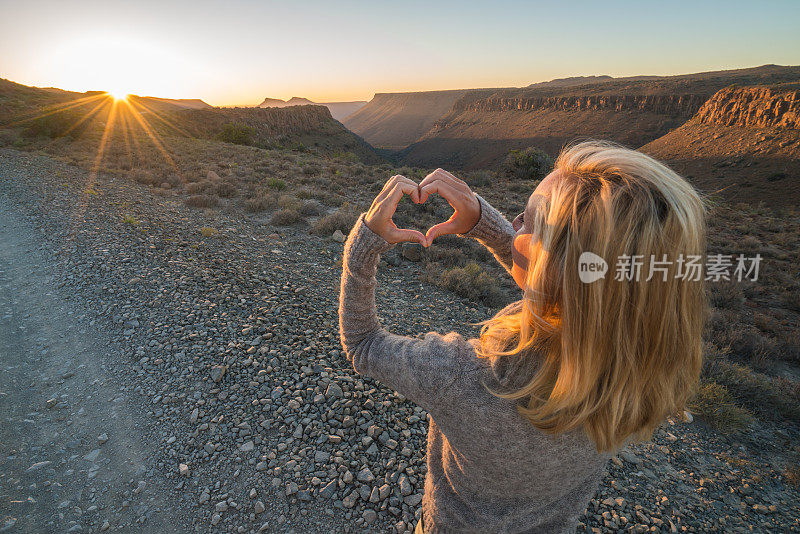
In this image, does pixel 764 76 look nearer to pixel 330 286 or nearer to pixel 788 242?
pixel 788 242

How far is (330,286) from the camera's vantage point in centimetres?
610

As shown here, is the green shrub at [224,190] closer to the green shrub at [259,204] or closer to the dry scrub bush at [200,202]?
the dry scrub bush at [200,202]

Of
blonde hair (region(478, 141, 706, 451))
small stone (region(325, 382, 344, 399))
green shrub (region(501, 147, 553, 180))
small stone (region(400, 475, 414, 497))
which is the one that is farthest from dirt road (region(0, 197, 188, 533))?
green shrub (region(501, 147, 553, 180))

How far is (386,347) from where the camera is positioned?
1.23m

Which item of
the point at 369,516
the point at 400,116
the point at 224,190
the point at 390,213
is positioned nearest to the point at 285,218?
the point at 224,190

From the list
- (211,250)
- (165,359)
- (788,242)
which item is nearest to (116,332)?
(165,359)

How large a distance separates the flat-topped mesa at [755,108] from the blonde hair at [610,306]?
5280 centimetres

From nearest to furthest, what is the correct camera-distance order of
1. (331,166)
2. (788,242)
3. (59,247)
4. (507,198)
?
1. (59,247)
2. (788,242)
3. (507,198)
4. (331,166)

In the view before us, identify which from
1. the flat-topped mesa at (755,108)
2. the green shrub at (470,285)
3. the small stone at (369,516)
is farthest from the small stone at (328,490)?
the flat-topped mesa at (755,108)

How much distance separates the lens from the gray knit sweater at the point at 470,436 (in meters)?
1.02

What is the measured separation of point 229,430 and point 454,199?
3.01 m

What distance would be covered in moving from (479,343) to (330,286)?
16.9 feet

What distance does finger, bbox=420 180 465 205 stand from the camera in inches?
52.7

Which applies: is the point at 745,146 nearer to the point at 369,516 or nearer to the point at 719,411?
the point at 719,411
